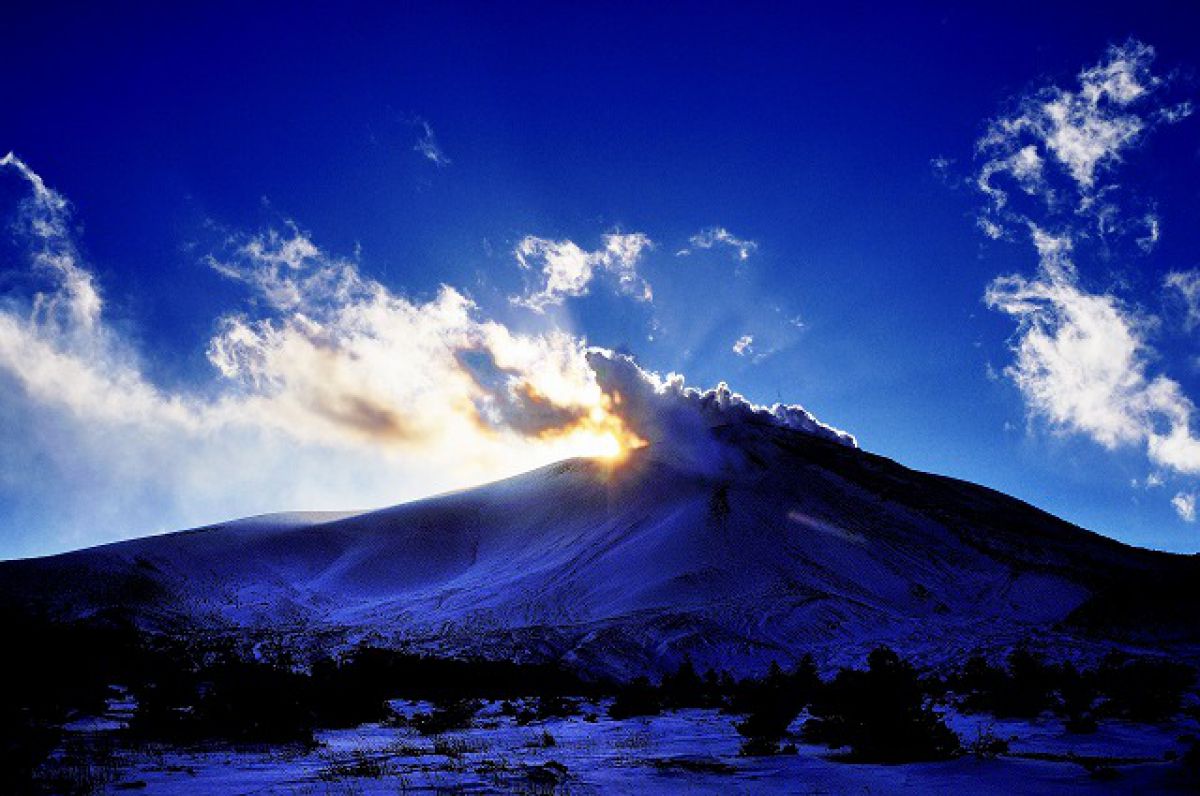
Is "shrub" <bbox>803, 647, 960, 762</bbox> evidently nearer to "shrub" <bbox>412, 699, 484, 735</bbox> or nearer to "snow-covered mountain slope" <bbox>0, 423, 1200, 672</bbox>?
"shrub" <bbox>412, 699, 484, 735</bbox>

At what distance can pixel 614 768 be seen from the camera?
858 centimetres

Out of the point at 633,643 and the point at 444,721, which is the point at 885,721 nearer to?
the point at 444,721

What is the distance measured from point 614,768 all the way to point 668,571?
2001 inches

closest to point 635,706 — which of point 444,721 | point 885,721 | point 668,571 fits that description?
point 444,721

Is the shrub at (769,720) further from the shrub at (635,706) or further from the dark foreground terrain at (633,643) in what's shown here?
the shrub at (635,706)

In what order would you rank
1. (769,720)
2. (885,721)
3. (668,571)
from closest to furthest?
1. (885,721)
2. (769,720)
3. (668,571)

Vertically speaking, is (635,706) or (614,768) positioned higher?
(614,768)

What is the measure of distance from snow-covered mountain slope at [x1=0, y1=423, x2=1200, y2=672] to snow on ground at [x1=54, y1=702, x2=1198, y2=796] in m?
27.8

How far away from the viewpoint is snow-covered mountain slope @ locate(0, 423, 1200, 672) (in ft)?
150

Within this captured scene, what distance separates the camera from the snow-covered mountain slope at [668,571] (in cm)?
4569

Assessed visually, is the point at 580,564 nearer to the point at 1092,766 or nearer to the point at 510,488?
the point at 510,488

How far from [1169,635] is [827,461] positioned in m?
45.2

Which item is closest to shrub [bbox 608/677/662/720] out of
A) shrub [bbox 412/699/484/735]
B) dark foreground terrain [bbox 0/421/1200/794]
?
dark foreground terrain [bbox 0/421/1200/794]

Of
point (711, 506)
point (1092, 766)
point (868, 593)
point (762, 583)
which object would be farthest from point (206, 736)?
point (711, 506)
